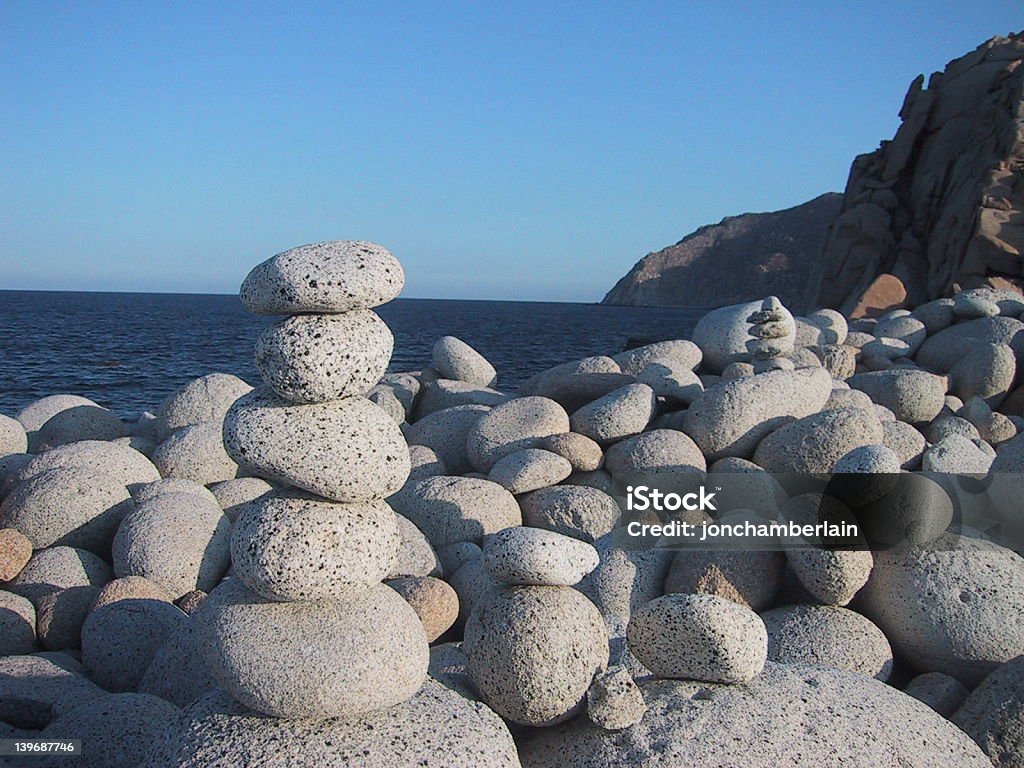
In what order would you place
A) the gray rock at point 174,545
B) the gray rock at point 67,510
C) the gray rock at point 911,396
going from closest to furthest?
the gray rock at point 174,545 < the gray rock at point 67,510 < the gray rock at point 911,396

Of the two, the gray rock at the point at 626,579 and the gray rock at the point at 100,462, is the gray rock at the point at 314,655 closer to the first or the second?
the gray rock at the point at 626,579

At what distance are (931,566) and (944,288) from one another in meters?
26.4

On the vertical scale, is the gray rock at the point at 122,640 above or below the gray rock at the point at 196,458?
below

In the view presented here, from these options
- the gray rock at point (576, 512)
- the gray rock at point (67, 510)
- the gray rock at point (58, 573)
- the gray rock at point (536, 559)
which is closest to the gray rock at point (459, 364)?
the gray rock at point (576, 512)

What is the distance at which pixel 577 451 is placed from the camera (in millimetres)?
7555

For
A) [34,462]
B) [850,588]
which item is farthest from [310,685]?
[34,462]

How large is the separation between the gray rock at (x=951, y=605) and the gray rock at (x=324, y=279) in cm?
376

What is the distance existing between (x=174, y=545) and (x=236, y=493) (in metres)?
1.18

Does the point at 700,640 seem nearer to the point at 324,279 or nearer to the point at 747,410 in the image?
the point at 324,279

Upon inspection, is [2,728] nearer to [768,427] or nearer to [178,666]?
[178,666]

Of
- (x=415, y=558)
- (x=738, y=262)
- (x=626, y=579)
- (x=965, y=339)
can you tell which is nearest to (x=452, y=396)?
(x=415, y=558)


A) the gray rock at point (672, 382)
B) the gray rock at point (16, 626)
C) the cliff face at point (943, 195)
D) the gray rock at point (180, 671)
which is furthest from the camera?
the cliff face at point (943, 195)

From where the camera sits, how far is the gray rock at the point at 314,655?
3.37m

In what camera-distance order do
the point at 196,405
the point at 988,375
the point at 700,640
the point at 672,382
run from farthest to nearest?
the point at 988,375 < the point at 672,382 < the point at 196,405 < the point at 700,640
